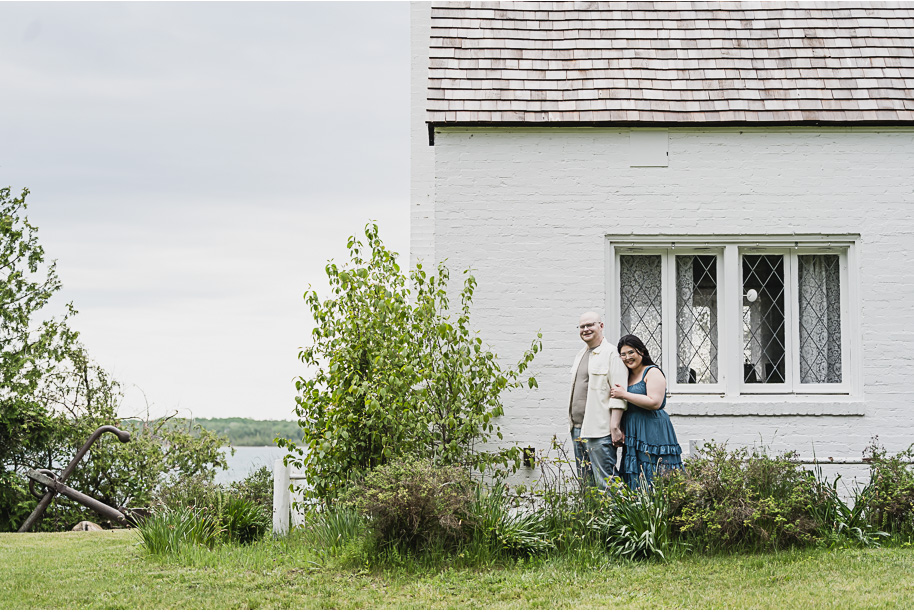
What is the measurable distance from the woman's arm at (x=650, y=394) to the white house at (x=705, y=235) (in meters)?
1.35

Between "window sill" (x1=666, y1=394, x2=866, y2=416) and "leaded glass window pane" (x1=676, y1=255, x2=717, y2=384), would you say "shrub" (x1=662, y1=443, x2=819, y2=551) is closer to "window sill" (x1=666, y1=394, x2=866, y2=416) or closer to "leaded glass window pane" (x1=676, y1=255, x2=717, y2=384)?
"window sill" (x1=666, y1=394, x2=866, y2=416)

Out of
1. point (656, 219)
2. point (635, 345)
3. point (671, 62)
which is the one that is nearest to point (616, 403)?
point (635, 345)

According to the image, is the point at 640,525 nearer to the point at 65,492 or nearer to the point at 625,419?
the point at 625,419

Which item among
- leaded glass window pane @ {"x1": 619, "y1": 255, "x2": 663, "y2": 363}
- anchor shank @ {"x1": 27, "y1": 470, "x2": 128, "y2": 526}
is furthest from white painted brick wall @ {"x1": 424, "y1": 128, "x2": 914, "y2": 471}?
anchor shank @ {"x1": 27, "y1": 470, "x2": 128, "y2": 526}

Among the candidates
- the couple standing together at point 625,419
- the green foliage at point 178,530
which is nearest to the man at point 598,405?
the couple standing together at point 625,419

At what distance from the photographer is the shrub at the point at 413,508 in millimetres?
6816

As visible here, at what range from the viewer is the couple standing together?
7.57 meters

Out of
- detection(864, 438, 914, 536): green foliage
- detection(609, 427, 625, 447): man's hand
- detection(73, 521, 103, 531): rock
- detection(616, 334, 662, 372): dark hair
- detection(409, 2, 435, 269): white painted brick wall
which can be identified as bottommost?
detection(73, 521, 103, 531): rock

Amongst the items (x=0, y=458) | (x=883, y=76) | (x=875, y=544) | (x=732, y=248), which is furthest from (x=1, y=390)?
(x=883, y=76)

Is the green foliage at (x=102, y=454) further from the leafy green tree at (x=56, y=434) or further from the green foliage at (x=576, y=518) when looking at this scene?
the green foliage at (x=576, y=518)

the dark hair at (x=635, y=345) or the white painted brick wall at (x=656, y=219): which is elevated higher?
the white painted brick wall at (x=656, y=219)

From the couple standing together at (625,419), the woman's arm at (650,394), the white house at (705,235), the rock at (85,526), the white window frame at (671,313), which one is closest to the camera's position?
the woman's arm at (650,394)

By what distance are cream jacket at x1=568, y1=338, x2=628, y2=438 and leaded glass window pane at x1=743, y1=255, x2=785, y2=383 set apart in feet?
6.91

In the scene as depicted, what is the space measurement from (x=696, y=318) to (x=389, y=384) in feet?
11.4
